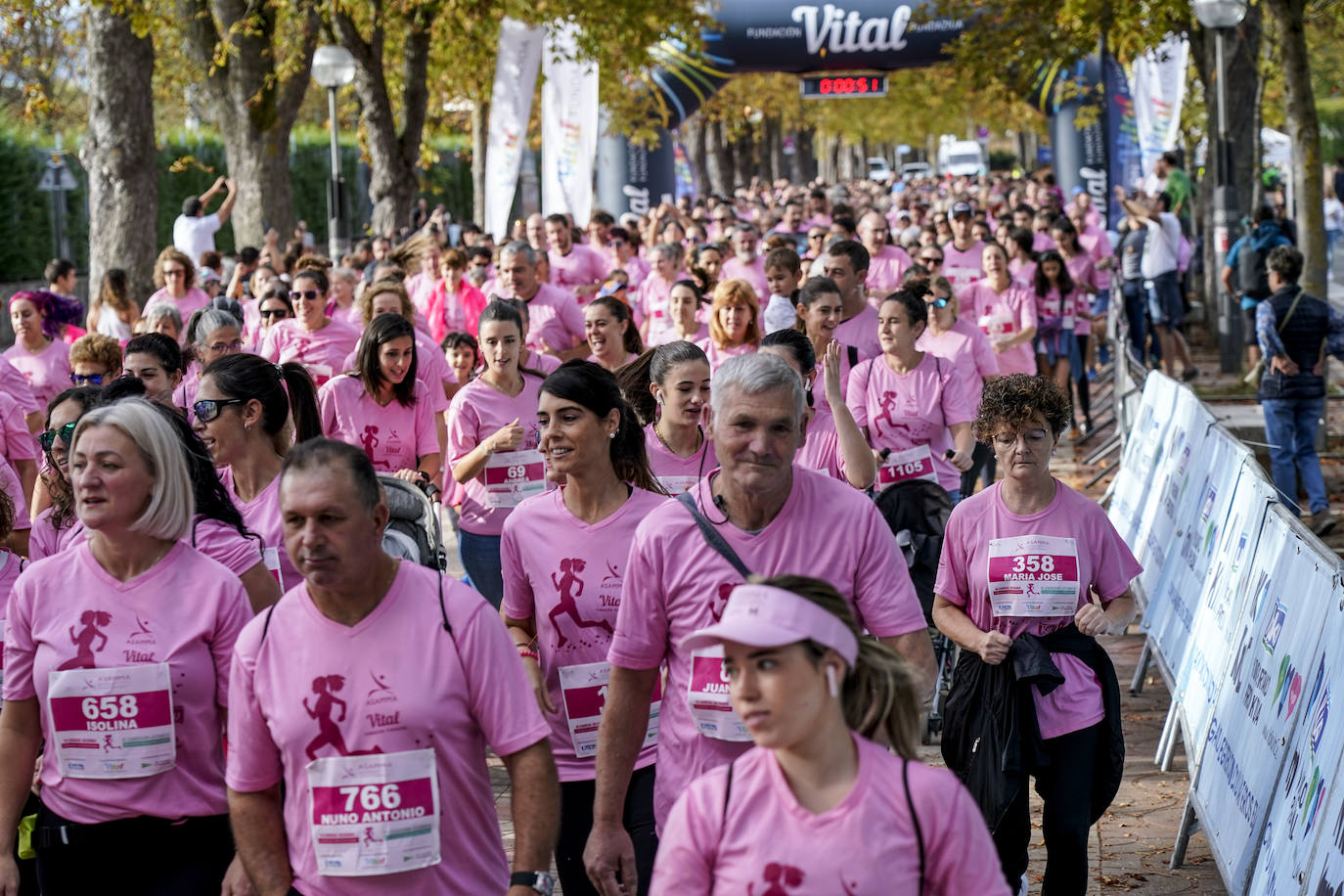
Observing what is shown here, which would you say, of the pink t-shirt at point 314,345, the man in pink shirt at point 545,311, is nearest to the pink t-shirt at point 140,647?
the pink t-shirt at point 314,345

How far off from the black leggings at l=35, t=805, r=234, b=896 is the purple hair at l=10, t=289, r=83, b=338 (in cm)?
739

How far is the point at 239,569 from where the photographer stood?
15.0ft

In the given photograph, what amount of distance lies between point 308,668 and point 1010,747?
2352 millimetres

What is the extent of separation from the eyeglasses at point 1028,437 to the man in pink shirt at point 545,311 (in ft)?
20.9

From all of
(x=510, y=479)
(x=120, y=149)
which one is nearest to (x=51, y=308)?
(x=510, y=479)

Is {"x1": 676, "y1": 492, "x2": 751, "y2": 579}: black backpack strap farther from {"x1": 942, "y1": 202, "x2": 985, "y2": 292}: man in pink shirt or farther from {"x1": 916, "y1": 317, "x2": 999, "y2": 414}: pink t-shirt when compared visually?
{"x1": 942, "y1": 202, "x2": 985, "y2": 292}: man in pink shirt

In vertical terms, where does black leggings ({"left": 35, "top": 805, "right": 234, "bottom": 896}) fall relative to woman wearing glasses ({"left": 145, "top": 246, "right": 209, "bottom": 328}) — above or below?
below

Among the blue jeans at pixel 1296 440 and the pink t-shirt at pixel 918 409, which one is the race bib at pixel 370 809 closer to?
the pink t-shirt at pixel 918 409

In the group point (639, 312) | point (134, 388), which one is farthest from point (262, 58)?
point (134, 388)

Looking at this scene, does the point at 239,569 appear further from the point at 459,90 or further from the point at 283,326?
the point at 459,90

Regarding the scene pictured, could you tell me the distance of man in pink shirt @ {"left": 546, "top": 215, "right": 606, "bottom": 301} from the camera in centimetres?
1802

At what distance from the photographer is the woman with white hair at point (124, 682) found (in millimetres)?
4098

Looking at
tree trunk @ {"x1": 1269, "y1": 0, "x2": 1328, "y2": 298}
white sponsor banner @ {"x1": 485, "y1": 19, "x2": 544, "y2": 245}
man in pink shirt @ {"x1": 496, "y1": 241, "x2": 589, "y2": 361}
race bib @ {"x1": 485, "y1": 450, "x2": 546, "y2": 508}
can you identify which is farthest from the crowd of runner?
white sponsor banner @ {"x1": 485, "y1": 19, "x2": 544, "y2": 245}

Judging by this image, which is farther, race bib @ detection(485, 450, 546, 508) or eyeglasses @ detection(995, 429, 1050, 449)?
race bib @ detection(485, 450, 546, 508)
